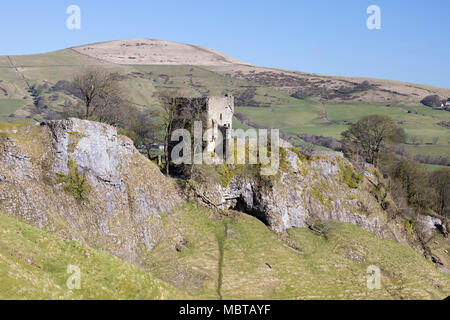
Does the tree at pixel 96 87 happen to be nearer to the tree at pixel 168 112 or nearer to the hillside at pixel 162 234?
the tree at pixel 168 112

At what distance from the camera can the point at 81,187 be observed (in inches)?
1367

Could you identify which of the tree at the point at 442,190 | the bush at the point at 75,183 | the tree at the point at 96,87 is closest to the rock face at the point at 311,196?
the bush at the point at 75,183

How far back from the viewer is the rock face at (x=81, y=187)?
30625mm

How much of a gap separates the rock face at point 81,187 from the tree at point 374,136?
45.7 m

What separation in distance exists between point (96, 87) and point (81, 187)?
20.5m

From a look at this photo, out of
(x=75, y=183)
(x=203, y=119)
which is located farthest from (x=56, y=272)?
(x=203, y=119)

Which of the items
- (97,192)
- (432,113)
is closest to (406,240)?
(97,192)

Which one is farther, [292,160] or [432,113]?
[432,113]

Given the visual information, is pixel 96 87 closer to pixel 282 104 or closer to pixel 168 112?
pixel 168 112

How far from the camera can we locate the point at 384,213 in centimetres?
5556

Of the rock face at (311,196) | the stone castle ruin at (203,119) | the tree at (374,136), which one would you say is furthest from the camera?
the tree at (374,136)
